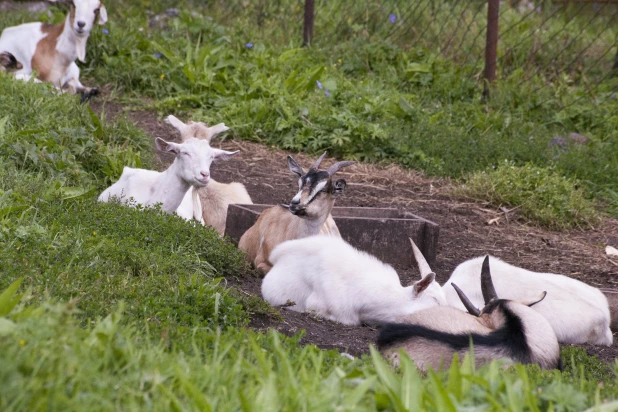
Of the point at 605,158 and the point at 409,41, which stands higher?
the point at 409,41

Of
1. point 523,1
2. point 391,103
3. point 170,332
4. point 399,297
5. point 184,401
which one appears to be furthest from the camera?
point 523,1

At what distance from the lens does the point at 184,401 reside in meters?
2.58

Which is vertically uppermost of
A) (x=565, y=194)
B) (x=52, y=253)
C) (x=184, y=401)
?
(x=184, y=401)

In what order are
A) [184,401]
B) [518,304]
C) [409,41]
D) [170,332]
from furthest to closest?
[409,41] < [518,304] < [170,332] < [184,401]

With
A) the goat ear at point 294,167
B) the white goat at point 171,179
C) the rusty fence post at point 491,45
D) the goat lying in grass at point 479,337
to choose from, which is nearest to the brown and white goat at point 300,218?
the goat ear at point 294,167

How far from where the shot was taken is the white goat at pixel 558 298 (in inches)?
211

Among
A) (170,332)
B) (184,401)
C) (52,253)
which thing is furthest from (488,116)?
(184,401)

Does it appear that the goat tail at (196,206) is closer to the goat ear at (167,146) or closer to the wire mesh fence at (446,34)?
the goat ear at (167,146)

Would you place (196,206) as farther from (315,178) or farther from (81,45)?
(81,45)

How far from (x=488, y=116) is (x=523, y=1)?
18.9 ft

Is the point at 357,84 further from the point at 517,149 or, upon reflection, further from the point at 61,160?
the point at 61,160

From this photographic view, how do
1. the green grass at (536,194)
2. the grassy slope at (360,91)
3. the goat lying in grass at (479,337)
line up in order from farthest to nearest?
the grassy slope at (360,91), the green grass at (536,194), the goat lying in grass at (479,337)

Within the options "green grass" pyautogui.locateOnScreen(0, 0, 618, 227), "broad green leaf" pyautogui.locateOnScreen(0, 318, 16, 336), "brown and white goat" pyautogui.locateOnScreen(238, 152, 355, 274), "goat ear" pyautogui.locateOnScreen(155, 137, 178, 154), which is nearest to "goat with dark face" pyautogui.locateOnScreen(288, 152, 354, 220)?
"brown and white goat" pyautogui.locateOnScreen(238, 152, 355, 274)

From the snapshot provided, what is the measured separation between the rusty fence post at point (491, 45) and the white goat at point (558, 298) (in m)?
5.54
